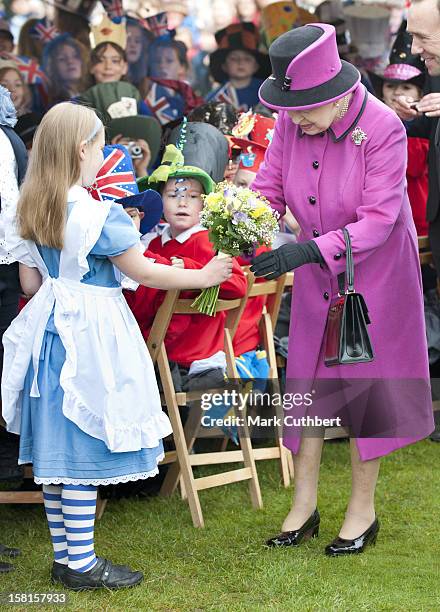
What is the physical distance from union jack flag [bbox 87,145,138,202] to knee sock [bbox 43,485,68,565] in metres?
1.24

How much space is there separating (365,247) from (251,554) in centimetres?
130

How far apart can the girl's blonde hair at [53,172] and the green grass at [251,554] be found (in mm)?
1283

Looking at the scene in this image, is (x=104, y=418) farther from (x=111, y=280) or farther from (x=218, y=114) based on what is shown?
(x=218, y=114)

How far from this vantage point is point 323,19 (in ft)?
26.6

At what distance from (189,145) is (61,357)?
1.66 metres

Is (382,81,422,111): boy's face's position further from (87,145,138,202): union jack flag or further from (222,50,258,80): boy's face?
(87,145,138,202): union jack flag

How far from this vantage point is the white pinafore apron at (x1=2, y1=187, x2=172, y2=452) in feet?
11.1

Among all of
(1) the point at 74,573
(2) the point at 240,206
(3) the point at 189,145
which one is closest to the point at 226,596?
(1) the point at 74,573

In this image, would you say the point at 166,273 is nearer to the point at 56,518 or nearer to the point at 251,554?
the point at 56,518

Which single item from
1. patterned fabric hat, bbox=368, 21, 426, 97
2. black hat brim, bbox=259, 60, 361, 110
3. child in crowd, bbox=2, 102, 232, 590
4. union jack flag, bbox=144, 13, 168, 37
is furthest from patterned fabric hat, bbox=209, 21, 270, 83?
child in crowd, bbox=2, 102, 232, 590

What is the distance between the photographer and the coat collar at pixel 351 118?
3.64m

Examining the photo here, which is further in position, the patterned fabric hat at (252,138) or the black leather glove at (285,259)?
the patterned fabric hat at (252,138)

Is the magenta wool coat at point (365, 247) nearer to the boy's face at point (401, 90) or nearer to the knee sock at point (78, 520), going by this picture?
the knee sock at point (78, 520)

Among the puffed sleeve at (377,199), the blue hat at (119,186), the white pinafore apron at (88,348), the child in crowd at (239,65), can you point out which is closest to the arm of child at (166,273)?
the white pinafore apron at (88,348)
